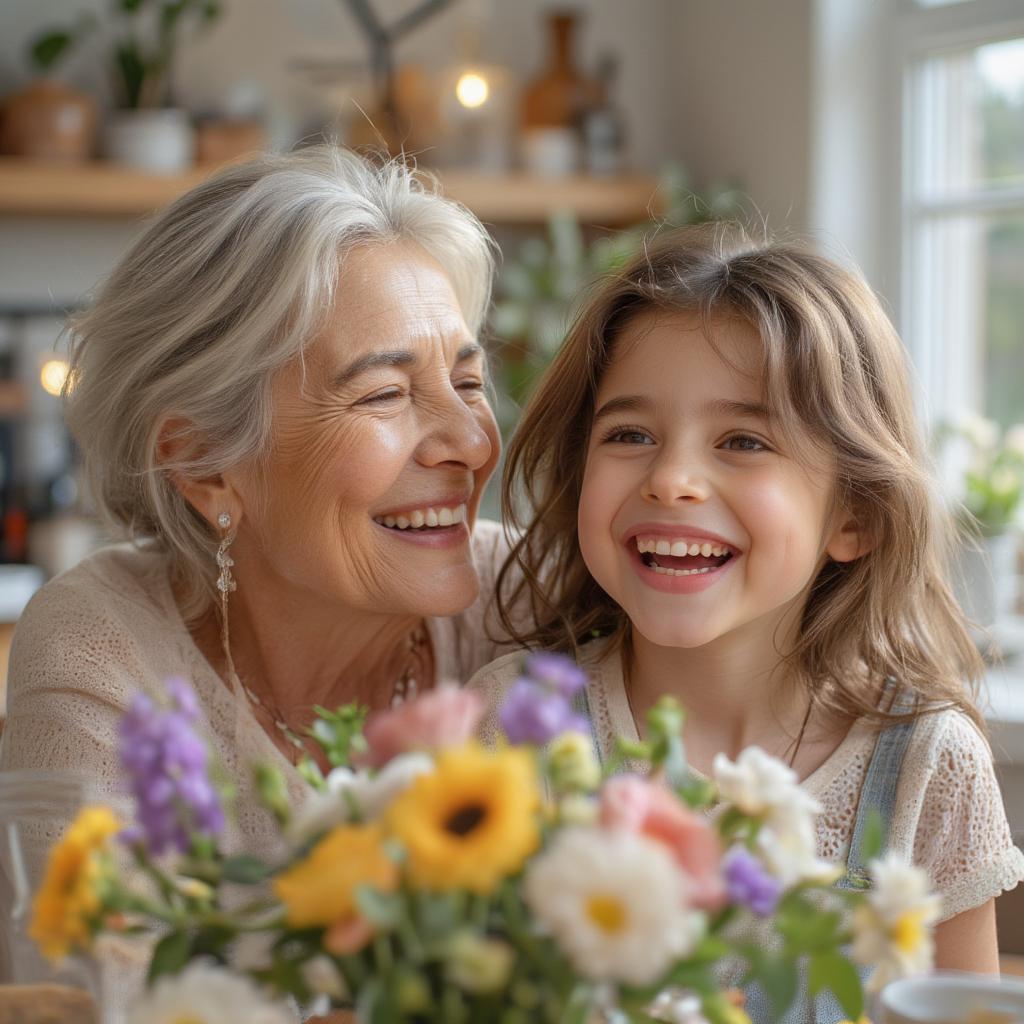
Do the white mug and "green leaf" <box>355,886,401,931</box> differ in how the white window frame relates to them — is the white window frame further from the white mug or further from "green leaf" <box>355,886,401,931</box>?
"green leaf" <box>355,886,401,931</box>

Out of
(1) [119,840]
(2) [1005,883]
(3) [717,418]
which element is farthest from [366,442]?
(1) [119,840]

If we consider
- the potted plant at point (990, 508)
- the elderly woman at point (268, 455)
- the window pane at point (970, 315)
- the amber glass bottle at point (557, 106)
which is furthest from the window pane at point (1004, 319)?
the elderly woman at point (268, 455)

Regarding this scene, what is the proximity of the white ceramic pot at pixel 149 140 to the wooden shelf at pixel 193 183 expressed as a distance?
4 centimetres

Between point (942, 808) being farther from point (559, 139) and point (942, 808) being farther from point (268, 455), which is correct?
point (559, 139)

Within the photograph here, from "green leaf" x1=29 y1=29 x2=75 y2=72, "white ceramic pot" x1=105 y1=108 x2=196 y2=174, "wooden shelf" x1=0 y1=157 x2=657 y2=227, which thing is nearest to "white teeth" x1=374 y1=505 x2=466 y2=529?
"wooden shelf" x1=0 y1=157 x2=657 y2=227

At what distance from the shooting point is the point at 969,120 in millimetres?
3432

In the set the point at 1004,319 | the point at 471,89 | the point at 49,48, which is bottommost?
the point at 1004,319

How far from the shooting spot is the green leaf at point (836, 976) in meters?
0.73

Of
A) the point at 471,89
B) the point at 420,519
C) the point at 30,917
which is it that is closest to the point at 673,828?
the point at 30,917

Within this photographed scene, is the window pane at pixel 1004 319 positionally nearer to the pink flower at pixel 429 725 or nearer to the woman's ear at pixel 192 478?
the woman's ear at pixel 192 478

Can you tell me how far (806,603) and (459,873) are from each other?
1033mm

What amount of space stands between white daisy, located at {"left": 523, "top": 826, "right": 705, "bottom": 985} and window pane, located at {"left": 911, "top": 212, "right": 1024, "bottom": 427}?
304cm

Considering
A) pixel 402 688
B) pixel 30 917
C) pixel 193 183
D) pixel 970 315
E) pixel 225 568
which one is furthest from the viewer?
pixel 970 315

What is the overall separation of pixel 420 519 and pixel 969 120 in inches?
93.6
